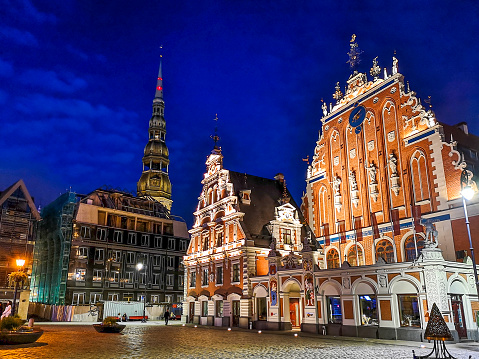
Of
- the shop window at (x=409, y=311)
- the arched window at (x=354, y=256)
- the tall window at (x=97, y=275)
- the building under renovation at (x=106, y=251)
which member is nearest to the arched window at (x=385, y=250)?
the arched window at (x=354, y=256)

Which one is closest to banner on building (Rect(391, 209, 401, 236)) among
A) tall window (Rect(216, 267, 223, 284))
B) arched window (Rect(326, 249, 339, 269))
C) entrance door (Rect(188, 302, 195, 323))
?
arched window (Rect(326, 249, 339, 269))

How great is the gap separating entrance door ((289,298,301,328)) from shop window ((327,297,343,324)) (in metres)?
6.01

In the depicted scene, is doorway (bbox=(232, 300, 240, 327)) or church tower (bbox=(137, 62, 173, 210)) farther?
church tower (bbox=(137, 62, 173, 210))

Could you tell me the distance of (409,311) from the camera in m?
23.4

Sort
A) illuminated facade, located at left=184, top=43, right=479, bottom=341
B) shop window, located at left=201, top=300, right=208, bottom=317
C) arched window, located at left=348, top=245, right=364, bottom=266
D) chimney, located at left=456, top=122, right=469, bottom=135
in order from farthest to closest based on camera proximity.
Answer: shop window, located at left=201, top=300, right=208, bottom=317, chimney, located at left=456, top=122, right=469, bottom=135, arched window, located at left=348, top=245, right=364, bottom=266, illuminated facade, located at left=184, top=43, right=479, bottom=341

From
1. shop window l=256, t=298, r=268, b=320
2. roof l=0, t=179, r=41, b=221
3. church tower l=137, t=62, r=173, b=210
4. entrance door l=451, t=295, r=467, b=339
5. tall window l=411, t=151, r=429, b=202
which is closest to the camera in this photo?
entrance door l=451, t=295, r=467, b=339

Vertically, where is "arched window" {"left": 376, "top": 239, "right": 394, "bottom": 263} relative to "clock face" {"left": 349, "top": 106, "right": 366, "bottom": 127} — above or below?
below

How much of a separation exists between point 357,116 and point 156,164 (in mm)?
72667

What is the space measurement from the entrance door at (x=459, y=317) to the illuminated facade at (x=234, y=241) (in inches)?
556

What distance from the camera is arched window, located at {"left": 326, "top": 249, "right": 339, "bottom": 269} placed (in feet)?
114

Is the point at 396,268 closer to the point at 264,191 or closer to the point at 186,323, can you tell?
the point at 264,191

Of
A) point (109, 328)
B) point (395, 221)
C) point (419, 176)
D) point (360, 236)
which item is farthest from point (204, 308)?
point (419, 176)

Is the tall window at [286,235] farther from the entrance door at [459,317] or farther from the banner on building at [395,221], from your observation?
the entrance door at [459,317]

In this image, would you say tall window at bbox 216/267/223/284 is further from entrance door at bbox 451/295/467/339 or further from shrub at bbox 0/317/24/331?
entrance door at bbox 451/295/467/339
